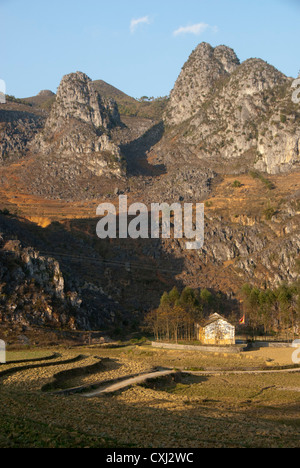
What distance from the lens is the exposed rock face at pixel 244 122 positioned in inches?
5669

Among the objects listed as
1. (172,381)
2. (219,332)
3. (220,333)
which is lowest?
(172,381)

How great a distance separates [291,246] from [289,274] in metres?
7.05

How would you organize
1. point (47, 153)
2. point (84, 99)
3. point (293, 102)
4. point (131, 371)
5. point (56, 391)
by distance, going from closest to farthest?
point (56, 391), point (131, 371), point (293, 102), point (47, 153), point (84, 99)

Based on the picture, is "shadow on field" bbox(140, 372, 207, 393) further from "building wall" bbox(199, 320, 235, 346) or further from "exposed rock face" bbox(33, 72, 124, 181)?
"exposed rock face" bbox(33, 72, 124, 181)

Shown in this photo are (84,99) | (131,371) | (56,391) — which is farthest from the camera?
(84,99)

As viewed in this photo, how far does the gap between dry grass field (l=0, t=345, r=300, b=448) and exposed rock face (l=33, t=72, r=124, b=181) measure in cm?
11068

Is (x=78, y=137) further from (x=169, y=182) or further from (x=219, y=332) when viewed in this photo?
(x=219, y=332)

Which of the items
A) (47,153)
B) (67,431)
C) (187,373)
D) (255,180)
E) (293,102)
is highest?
(293,102)

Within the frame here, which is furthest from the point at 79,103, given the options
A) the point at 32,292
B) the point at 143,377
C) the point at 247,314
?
the point at 143,377

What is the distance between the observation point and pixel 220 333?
69.5 m

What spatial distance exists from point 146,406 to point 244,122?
14716 centimetres

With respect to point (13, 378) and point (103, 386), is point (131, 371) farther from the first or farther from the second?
point (13, 378)

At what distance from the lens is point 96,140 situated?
6260 inches

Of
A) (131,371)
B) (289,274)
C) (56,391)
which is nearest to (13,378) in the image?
(56,391)
